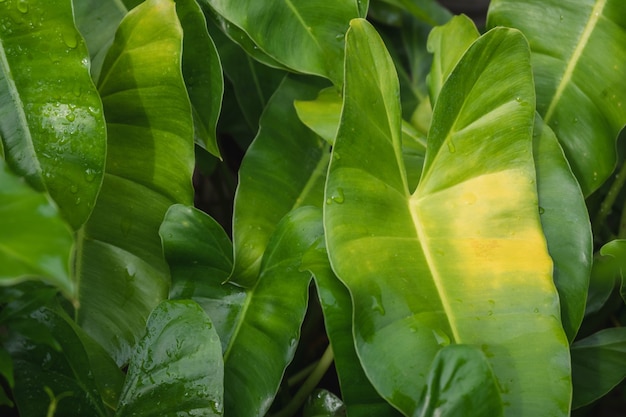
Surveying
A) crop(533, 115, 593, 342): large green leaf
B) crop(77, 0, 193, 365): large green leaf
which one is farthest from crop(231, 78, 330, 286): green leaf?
crop(533, 115, 593, 342): large green leaf

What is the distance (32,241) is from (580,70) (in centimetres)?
86

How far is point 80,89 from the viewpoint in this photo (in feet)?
2.68

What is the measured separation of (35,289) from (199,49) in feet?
1.49

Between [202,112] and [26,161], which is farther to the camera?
[202,112]

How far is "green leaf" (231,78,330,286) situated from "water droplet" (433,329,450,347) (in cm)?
29

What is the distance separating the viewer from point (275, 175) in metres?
1.08

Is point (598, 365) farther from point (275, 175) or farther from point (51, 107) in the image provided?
point (51, 107)

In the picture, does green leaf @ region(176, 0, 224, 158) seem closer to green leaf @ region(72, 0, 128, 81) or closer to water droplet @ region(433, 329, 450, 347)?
green leaf @ region(72, 0, 128, 81)

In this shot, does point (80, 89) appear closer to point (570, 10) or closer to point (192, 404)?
point (192, 404)

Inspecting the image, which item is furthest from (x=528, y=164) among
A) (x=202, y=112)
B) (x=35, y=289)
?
(x=35, y=289)

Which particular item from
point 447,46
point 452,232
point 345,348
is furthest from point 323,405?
point 447,46

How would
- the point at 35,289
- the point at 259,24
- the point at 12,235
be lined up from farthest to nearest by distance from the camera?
1. the point at 259,24
2. the point at 35,289
3. the point at 12,235

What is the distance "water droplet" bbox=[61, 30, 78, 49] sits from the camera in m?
0.83

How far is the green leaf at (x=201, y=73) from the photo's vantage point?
999mm
